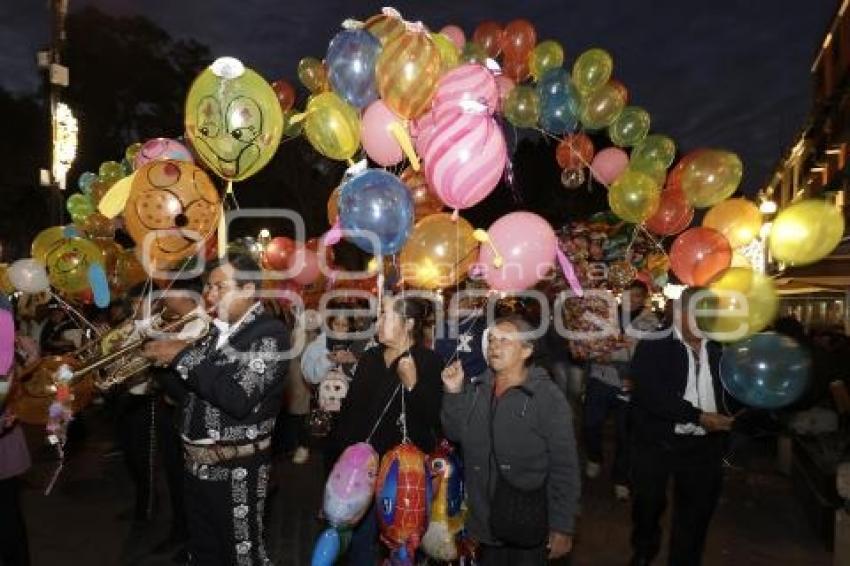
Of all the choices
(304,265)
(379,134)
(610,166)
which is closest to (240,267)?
(379,134)

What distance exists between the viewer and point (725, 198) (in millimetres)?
5375

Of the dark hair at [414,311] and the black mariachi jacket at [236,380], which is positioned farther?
the dark hair at [414,311]

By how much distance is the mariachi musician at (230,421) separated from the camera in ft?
10.6

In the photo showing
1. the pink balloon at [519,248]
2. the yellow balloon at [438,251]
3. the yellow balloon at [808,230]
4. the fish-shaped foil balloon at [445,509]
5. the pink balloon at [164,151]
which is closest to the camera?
the fish-shaped foil balloon at [445,509]

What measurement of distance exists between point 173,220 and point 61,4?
720 cm

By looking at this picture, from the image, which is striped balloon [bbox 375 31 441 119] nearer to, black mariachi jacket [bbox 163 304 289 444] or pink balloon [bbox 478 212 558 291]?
pink balloon [bbox 478 212 558 291]

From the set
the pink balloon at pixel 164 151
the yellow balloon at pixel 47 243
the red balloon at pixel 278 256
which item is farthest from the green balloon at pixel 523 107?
the yellow balloon at pixel 47 243

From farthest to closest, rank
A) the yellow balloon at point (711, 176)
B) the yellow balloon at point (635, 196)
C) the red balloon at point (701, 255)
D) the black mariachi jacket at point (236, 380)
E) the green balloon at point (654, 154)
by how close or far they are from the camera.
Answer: the green balloon at point (654, 154), the yellow balloon at point (635, 196), the yellow balloon at point (711, 176), the red balloon at point (701, 255), the black mariachi jacket at point (236, 380)

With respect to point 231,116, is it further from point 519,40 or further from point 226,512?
point 519,40

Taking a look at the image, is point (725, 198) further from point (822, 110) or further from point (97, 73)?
point (822, 110)

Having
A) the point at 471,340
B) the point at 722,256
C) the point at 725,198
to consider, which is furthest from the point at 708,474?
the point at 725,198

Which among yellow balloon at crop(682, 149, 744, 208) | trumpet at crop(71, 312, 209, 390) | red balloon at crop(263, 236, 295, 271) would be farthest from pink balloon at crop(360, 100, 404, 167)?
red balloon at crop(263, 236, 295, 271)

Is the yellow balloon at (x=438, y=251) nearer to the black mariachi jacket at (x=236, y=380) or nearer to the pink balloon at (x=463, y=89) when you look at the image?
the pink balloon at (x=463, y=89)

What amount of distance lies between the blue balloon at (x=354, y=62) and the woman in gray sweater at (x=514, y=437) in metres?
1.71
